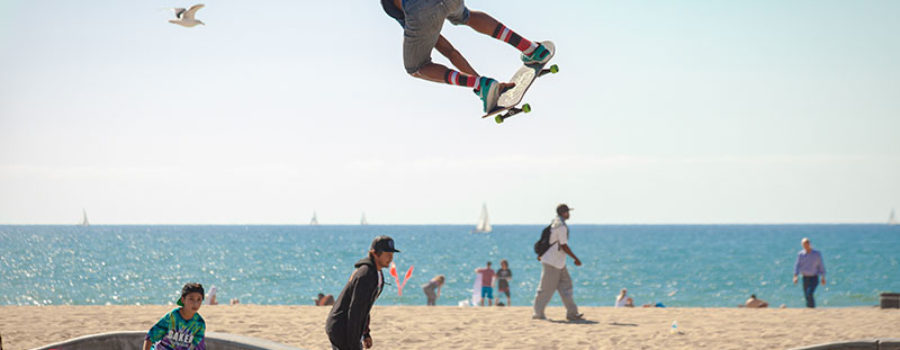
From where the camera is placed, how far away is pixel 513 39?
20.6 feet

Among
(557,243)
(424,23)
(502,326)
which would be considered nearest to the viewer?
(424,23)

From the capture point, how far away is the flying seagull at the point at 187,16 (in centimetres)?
950

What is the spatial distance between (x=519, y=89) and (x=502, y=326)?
28.7 feet

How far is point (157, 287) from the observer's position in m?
69.6

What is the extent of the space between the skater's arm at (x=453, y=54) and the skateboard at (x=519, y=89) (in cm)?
36

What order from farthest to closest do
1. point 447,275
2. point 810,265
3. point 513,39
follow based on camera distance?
point 447,275, point 810,265, point 513,39

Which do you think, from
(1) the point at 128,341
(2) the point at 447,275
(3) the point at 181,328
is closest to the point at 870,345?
(3) the point at 181,328

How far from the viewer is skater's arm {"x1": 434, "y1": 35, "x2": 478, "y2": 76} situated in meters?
6.49

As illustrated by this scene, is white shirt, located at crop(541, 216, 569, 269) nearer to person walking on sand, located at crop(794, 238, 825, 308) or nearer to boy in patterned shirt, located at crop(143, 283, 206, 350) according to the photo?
person walking on sand, located at crop(794, 238, 825, 308)

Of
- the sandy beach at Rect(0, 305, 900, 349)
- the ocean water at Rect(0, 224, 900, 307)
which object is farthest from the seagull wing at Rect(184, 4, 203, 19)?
the ocean water at Rect(0, 224, 900, 307)

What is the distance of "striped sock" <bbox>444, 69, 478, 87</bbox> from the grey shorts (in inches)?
6.7

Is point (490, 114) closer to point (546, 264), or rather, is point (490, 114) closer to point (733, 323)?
point (546, 264)

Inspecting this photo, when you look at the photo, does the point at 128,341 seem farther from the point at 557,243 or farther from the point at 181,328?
the point at 557,243

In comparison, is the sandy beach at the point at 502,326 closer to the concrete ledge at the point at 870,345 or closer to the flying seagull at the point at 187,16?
the concrete ledge at the point at 870,345
